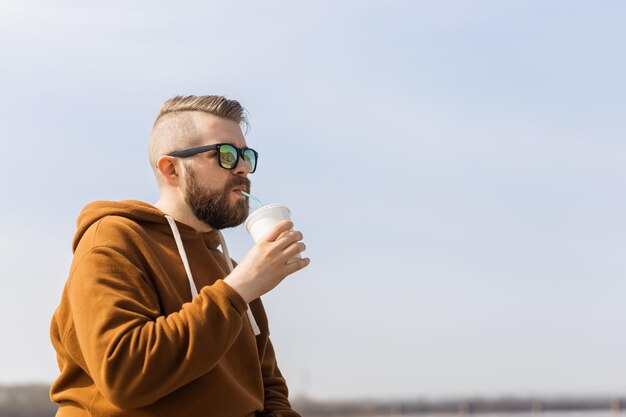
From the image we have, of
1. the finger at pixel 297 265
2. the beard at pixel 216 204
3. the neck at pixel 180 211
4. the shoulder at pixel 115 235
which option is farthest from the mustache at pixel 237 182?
the finger at pixel 297 265

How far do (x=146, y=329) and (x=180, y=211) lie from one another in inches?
29.2

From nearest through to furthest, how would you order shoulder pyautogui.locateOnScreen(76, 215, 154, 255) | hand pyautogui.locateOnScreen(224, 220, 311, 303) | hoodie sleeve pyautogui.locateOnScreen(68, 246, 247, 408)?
hoodie sleeve pyautogui.locateOnScreen(68, 246, 247, 408)
hand pyautogui.locateOnScreen(224, 220, 311, 303)
shoulder pyautogui.locateOnScreen(76, 215, 154, 255)

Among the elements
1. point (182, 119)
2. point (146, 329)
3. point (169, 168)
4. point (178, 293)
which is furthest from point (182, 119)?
point (146, 329)

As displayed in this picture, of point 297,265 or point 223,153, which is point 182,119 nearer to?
point 223,153

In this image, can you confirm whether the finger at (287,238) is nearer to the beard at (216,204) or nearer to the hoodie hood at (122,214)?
the beard at (216,204)

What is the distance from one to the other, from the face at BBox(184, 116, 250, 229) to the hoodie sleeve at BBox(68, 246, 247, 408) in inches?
19.2

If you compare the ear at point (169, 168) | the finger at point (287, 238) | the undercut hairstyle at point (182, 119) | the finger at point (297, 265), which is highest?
the undercut hairstyle at point (182, 119)

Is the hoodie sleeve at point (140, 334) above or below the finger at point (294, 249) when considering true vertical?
below

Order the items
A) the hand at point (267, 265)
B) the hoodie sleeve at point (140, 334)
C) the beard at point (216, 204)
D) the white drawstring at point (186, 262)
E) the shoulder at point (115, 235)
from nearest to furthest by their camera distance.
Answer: the hoodie sleeve at point (140, 334) < the hand at point (267, 265) < the shoulder at point (115, 235) < the white drawstring at point (186, 262) < the beard at point (216, 204)

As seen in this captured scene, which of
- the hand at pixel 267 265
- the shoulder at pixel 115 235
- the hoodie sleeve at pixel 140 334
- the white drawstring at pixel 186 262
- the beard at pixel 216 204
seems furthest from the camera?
the beard at pixel 216 204

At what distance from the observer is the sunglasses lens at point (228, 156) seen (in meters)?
3.70

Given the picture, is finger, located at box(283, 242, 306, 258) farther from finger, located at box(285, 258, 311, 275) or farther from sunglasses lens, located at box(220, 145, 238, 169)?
sunglasses lens, located at box(220, 145, 238, 169)

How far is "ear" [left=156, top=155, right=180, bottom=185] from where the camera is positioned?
372 cm

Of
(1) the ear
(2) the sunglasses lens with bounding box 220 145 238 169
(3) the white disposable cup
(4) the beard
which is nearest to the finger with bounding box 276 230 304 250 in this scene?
(3) the white disposable cup
